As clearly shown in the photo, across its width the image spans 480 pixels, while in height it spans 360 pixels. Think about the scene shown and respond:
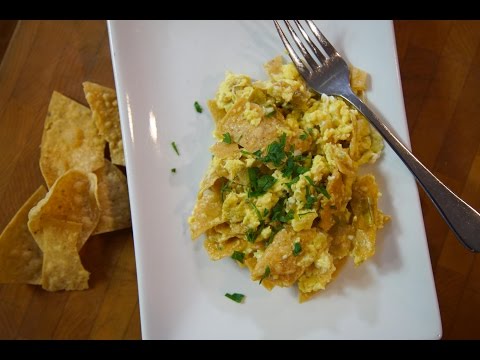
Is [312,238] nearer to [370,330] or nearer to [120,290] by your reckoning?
[370,330]

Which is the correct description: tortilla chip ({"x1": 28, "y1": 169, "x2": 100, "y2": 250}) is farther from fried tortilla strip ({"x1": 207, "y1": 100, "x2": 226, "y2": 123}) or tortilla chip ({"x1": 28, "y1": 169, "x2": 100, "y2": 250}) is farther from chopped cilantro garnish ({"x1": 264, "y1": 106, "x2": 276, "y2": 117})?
chopped cilantro garnish ({"x1": 264, "y1": 106, "x2": 276, "y2": 117})

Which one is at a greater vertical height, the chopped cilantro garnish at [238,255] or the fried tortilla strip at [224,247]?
the fried tortilla strip at [224,247]

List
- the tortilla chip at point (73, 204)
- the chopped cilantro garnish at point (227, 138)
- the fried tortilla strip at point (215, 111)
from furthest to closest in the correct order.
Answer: the tortilla chip at point (73, 204)
the fried tortilla strip at point (215, 111)
the chopped cilantro garnish at point (227, 138)

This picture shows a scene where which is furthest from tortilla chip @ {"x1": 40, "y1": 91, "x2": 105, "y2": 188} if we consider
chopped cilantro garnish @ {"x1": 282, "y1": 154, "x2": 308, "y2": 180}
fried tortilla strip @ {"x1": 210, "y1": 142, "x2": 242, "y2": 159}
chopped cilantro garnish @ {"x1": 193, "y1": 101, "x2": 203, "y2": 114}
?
chopped cilantro garnish @ {"x1": 282, "y1": 154, "x2": 308, "y2": 180}

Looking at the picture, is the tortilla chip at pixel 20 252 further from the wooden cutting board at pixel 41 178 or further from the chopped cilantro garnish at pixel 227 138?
the chopped cilantro garnish at pixel 227 138

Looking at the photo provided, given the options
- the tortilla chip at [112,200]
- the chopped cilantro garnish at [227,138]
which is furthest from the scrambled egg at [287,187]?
the tortilla chip at [112,200]

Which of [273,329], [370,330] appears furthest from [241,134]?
[370,330]
